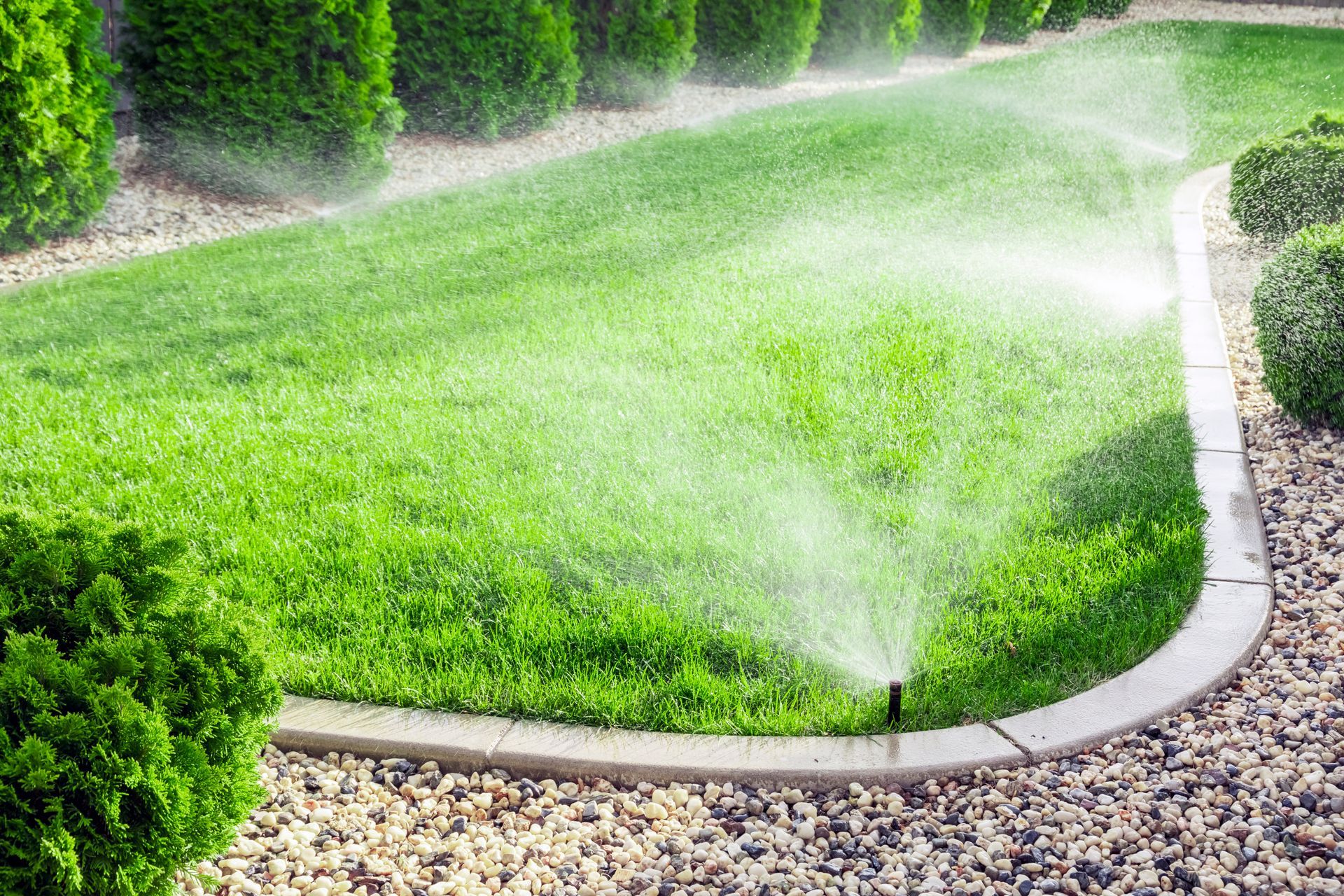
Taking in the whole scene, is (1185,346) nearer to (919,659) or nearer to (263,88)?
(919,659)

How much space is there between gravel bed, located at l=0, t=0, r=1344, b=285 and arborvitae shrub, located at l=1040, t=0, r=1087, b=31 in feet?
14.4

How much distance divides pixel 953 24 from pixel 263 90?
437 inches

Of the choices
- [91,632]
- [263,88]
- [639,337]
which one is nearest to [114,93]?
[263,88]

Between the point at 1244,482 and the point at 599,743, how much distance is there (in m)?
2.71

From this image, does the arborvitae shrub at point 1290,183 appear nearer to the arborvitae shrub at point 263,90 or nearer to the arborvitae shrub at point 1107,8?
the arborvitae shrub at point 263,90

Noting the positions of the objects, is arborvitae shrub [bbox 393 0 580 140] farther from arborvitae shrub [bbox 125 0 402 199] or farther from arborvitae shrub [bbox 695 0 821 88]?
arborvitae shrub [bbox 695 0 821 88]

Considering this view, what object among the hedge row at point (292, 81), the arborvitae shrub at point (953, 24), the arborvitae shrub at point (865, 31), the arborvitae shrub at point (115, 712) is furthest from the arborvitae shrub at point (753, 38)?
the arborvitae shrub at point (115, 712)

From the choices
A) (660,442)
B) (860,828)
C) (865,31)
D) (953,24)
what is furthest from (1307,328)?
(953,24)

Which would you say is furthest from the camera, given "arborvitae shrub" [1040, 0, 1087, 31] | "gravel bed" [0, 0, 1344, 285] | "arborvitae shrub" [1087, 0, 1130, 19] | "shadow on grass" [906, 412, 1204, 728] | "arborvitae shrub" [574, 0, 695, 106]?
"arborvitae shrub" [1087, 0, 1130, 19]

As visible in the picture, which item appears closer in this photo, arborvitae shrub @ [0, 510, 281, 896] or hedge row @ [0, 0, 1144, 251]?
arborvitae shrub @ [0, 510, 281, 896]

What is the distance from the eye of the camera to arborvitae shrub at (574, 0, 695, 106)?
458 inches

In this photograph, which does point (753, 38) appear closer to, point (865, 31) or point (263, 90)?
point (865, 31)

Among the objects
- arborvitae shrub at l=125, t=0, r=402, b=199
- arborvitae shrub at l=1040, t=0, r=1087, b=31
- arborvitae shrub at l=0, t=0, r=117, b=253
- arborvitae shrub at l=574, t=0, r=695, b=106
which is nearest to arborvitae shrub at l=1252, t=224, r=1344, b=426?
arborvitae shrub at l=125, t=0, r=402, b=199

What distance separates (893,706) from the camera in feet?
9.18
